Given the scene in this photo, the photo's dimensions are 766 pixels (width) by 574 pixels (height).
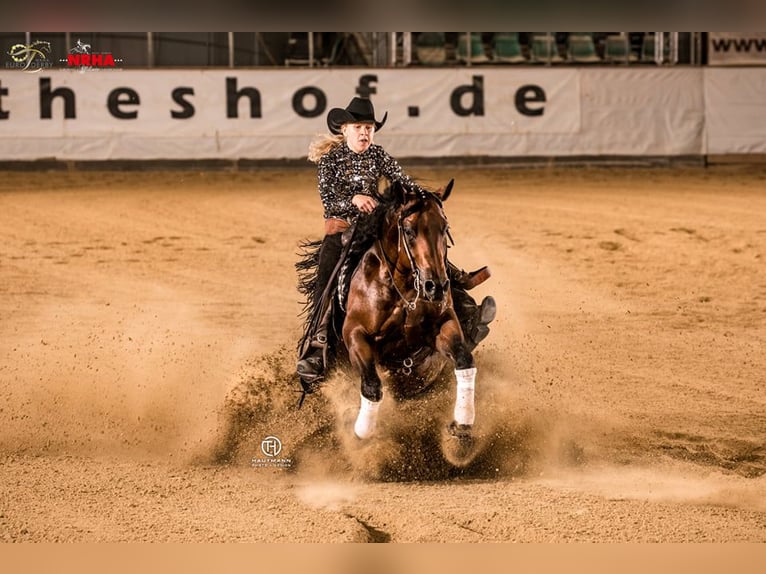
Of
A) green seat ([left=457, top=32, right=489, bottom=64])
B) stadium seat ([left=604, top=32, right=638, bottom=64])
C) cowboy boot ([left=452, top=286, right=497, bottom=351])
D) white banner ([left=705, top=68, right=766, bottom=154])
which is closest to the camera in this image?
cowboy boot ([left=452, top=286, right=497, bottom=351])

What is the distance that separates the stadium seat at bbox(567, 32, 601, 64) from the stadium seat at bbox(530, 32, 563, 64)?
23 centimetres

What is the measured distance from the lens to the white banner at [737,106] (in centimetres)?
1739

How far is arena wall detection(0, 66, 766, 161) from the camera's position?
16.8m

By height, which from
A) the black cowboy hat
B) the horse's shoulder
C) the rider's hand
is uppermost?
the black cowboy hat

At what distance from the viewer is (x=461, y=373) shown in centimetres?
629

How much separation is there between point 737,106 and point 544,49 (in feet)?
11.0

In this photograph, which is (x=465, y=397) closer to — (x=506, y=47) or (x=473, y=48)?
(x=473, y=48)

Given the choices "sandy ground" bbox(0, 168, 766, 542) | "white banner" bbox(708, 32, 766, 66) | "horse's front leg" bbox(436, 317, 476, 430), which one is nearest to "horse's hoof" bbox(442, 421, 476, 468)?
"sandy ground" bbox(0, 168, 766, 542)

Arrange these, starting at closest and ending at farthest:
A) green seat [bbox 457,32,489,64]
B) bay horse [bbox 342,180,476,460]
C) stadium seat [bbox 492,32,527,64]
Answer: bay horse [bbox 342,180,476,460] → green seat [bbox 457,32,489,64] → stadium seat [bbox 492,32,527,64]

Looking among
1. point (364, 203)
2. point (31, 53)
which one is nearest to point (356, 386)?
point (364, 203)

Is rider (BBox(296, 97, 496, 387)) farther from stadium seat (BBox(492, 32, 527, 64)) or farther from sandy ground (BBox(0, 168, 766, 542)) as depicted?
stadium seat (BBox(492, 32, 527, 64))

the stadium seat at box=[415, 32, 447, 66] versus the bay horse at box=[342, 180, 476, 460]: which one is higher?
the stadium seat at box=[415, 32, 447, 66]

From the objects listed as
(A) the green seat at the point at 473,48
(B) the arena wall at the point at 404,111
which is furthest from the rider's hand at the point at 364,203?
(A) the green seat at the point at 473,48
